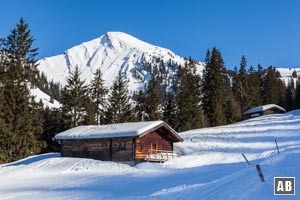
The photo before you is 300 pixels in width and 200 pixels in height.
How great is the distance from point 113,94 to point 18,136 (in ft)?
55.9

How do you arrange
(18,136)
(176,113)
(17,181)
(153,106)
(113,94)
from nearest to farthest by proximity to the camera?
(17,181), (18,136), (113,94), (153,106), (176,113)

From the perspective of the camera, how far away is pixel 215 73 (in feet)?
225

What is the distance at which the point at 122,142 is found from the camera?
36.2 metres

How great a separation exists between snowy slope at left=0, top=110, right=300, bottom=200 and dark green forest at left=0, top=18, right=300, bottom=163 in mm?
4398

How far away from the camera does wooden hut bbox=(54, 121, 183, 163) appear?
1403 inches

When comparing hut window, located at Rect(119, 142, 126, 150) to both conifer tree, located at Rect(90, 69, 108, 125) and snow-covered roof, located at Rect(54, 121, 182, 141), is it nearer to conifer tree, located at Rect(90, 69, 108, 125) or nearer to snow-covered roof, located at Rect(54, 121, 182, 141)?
snow-covered roof, located at Rect(54, 121, 182, 141)

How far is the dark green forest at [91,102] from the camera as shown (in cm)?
4064

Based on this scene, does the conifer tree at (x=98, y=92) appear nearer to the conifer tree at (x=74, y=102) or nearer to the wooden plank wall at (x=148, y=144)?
the conifer tree at (x=74, y=102)

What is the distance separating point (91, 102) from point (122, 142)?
64.4 feet

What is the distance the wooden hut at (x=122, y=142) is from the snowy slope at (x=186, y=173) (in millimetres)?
2699

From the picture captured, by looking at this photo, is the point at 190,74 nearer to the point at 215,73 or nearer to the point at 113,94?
the point at 215,73

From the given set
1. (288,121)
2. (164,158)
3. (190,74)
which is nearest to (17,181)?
(164,158)

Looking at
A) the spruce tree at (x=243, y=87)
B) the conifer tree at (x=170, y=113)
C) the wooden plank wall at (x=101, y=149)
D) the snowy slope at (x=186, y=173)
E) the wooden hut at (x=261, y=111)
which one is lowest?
the snowy slope at (x=186, y=173)
